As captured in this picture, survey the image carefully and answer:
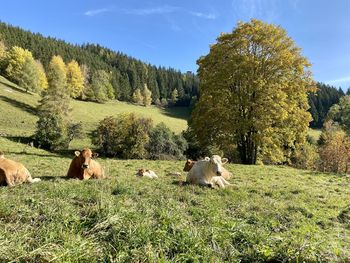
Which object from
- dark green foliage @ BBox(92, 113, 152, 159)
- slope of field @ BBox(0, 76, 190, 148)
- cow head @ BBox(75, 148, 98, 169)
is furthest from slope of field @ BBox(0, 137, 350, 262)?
slope of field @ BBox(0, 76, 190, 148)

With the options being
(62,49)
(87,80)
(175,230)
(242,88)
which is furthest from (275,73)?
(62,49)

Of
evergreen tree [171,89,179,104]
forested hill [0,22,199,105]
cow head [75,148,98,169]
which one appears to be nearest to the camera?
cow head [75,148,98,169]

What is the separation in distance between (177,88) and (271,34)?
11892 cm

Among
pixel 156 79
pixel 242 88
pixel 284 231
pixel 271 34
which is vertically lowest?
pixel 284 231

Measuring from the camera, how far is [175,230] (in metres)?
5.77

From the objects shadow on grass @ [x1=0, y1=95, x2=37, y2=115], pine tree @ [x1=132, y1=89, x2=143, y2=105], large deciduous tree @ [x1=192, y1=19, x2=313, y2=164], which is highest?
pine tree @ [x1=132, y1=89, x2=143, y2=105]

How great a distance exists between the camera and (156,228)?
573cm

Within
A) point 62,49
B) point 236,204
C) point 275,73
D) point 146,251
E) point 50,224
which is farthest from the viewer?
point 62,49

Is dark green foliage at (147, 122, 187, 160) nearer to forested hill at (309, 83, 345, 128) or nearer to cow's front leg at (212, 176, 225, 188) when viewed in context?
cow's front leg at (212, 176, 225, 188)

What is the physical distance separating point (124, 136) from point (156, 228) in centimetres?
3177

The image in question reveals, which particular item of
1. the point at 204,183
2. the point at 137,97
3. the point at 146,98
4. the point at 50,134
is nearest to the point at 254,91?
the point at 204,183

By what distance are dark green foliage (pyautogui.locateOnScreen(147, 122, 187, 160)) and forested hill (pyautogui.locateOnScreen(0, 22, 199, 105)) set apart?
76212mm

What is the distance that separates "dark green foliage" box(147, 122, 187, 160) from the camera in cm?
3819

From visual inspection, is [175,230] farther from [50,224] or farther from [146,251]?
[50,224]
